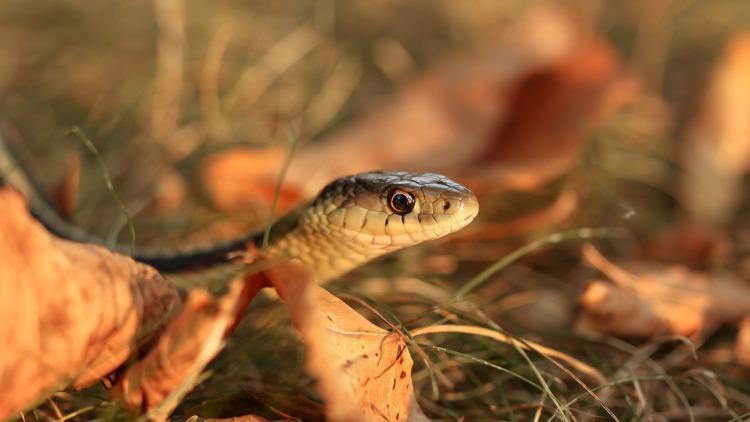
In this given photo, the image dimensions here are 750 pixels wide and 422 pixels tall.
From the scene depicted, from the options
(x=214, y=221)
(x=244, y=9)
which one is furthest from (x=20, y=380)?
(x=244, y=9)

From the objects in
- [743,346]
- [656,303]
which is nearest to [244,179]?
[656,303]

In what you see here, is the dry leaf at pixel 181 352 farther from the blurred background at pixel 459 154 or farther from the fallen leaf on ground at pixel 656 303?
the fallen leaf on ground at pixel 656 303

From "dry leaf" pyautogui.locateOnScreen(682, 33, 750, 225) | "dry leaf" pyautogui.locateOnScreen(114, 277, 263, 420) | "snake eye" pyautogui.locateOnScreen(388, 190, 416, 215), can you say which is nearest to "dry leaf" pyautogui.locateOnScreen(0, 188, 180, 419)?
"dry leaf" pyautogui.locateOnScreen(114, 277, 263, 420)

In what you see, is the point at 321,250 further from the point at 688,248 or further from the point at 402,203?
the point at 688,248

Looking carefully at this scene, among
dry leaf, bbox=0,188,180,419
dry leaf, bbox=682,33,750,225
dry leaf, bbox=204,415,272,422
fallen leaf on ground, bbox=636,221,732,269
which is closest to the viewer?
dry leaf, bbox=0,188,180,419

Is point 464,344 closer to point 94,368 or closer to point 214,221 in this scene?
point 94,368

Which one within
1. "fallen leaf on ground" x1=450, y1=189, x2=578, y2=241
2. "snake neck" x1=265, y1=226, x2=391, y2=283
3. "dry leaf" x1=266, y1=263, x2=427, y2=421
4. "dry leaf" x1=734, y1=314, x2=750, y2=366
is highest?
"dry leaf" x1=266, y1=263, x2=427, y2=421

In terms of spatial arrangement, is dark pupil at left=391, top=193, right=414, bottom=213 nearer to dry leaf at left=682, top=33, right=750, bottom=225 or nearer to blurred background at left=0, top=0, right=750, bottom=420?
blurred background at left=0, top=0, right=750, bottom=420

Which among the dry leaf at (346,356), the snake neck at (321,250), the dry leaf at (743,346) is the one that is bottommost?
the dry leaf at (743,346)

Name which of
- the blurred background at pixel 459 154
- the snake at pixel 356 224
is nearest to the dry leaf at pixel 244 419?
the blurred background at pixel 459 154
